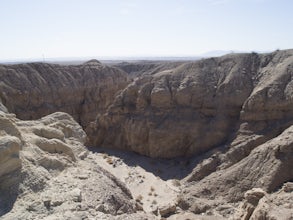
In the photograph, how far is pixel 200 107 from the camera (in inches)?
1537

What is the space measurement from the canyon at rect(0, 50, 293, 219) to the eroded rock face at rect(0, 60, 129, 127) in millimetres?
203

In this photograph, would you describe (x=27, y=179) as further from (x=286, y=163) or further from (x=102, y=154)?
(x=102, y=154)

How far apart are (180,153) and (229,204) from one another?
42.1 ft

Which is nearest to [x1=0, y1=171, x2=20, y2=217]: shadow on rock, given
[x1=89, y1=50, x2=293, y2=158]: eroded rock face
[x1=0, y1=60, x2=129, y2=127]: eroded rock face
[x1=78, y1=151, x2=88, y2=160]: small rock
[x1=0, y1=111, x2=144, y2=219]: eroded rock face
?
[x1=0, y1=111, x2=144, y2=219]: eroded rock face

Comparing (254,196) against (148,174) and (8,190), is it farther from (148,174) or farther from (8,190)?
(148,174)

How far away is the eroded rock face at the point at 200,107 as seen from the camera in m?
35.0

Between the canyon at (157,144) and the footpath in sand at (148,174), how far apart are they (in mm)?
114

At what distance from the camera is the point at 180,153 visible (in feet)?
124

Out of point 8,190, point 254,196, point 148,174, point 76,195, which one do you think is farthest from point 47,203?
point 148,174

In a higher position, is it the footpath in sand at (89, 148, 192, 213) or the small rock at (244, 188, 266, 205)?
the small rock at (244, 188, 266, 205)

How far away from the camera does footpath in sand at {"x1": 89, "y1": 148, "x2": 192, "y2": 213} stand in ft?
97.7

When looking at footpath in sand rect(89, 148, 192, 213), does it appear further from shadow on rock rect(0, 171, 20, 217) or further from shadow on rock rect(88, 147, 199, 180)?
shadow on rock rect(0, 171, 20, 217)

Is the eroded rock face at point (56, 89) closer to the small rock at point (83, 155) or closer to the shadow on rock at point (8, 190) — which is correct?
the small rock at point (83, 155)

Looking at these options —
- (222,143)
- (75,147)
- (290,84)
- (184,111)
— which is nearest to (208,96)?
(184,111)
